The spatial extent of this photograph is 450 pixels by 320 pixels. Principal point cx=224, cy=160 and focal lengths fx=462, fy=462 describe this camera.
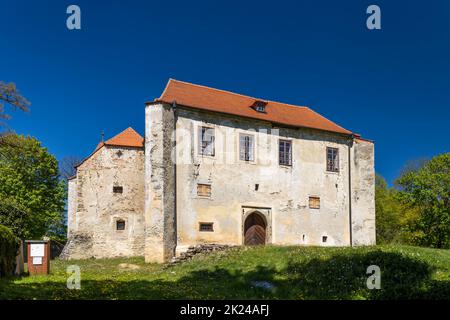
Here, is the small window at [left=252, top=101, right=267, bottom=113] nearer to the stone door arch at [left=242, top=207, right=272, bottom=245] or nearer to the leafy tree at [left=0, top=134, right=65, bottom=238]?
the stone door arch at [left=242, top=207, right=272, bottom=245]

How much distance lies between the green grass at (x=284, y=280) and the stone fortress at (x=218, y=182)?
6374mm

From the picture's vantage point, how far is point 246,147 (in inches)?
1051

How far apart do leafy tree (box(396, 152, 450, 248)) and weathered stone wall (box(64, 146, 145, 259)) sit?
2077 centimetres

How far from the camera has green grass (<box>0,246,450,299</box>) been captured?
11.2 metres

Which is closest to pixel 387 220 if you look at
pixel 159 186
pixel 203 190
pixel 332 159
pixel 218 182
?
pixel 332 159

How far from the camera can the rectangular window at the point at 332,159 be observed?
2936 cm

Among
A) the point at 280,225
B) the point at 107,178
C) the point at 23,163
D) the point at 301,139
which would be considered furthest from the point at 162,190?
the point at 23,163

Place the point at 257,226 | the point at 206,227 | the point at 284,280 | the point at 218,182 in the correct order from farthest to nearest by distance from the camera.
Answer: the point at 257,226, the point at 218,182, the point at 206,227, the point at 284,280

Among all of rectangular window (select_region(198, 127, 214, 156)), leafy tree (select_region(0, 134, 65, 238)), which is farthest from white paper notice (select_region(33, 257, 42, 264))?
leafy tree (select_region(0, 134, 65, 238))

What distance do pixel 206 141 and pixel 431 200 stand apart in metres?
19.3

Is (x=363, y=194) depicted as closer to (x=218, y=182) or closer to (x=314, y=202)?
(x=314, y=202)

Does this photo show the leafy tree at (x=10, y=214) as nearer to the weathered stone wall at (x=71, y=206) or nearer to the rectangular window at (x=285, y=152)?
the weathered stone wall at (x=71, y=206)

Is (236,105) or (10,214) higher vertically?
(236,105)
